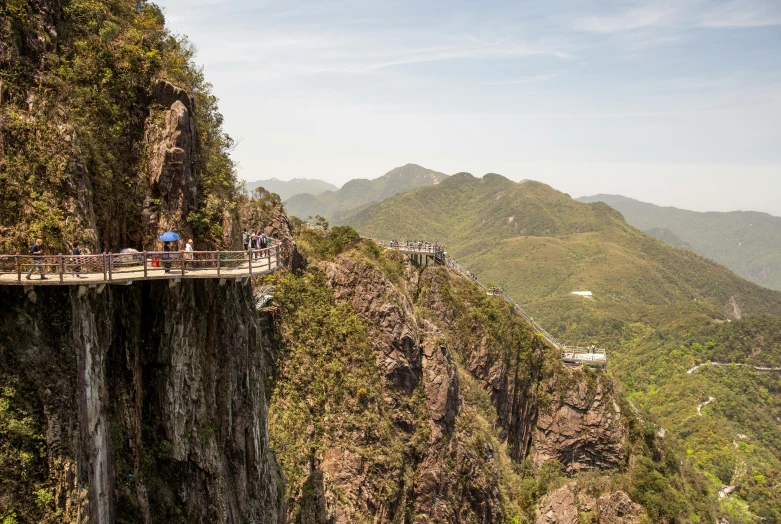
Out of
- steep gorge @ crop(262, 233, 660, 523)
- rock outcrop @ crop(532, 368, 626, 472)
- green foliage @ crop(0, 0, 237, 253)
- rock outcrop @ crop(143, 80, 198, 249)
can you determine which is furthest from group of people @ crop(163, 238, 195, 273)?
rock outcrop @ crop(532, 368, 626, 472)

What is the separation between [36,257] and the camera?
15242 millimetres

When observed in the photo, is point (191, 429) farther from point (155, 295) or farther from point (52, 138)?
point (52, 138)

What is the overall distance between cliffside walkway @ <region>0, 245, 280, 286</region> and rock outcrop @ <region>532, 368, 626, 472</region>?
1688 inches

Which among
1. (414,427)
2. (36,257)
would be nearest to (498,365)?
(414,427)

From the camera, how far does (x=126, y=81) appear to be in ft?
68.0

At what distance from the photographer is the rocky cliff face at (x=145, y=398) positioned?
1523cm

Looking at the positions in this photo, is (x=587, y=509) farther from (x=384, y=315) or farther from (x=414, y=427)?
(x=384, y=315)

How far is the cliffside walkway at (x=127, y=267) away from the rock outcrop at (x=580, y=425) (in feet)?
141

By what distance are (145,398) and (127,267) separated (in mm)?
5204

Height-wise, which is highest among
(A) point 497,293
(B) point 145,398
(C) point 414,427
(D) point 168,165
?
(D) point 168,165

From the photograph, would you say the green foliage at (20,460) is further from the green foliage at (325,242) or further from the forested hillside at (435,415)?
the green foliage at (325,242)

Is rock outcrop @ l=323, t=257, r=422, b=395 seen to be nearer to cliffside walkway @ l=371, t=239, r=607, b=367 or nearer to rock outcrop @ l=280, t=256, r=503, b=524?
rock outcrop @ l=280, t=256, r=503, b=524

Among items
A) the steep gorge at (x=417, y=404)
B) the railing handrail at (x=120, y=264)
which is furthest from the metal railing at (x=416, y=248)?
the railing handrail at (x=120, y=264)

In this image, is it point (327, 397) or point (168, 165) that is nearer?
point (168, 165)
